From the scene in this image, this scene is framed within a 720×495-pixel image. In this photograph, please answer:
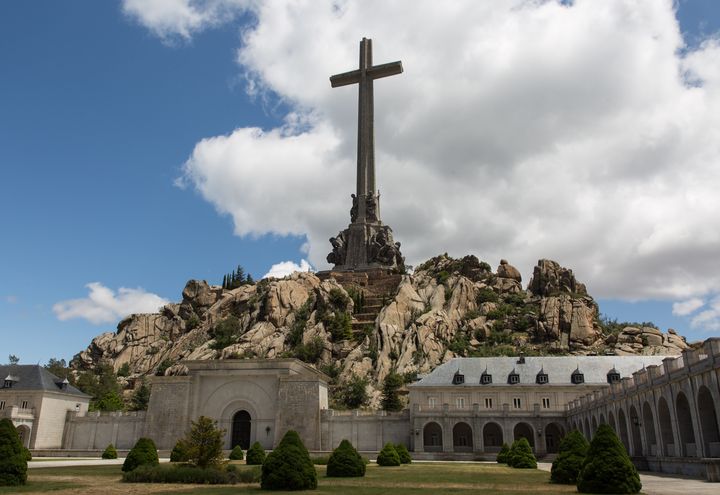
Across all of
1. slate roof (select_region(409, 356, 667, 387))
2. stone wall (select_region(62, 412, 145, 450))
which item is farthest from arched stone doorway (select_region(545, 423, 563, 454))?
stone wall (select_region(62, 412, 145, 450))

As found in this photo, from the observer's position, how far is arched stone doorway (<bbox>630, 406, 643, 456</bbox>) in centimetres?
3905

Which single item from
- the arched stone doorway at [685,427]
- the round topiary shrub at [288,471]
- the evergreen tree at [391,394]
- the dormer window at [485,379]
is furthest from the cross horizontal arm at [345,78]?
the round topiary shrub at [288,471]

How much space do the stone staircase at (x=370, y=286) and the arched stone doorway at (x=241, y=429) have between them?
33379 mm

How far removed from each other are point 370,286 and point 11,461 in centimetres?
7788

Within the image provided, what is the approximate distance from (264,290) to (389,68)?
143ft

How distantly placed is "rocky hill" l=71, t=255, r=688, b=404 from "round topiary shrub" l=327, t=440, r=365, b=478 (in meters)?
43.1

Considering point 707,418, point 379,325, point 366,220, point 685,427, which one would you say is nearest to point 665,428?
point 685,427

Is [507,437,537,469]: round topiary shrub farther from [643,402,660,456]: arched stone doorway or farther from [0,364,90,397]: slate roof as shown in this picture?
[0,364,90,397]: slate roof

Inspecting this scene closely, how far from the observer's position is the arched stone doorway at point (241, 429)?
5922cm

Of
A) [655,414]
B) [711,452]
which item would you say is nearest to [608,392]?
[655,414]

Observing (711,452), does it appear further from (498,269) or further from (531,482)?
(498,269)

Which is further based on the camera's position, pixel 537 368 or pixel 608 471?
pixel 537 368

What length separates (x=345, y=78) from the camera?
4341 inches

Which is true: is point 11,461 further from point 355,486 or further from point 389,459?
point 389,459
